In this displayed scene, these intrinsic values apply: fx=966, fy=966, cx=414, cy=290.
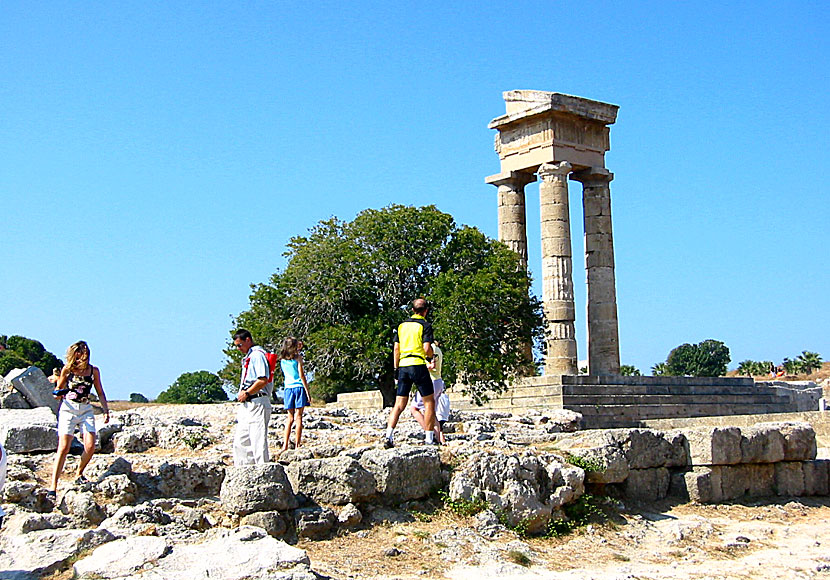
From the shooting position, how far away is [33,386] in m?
17.5

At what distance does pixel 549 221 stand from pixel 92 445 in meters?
24.8

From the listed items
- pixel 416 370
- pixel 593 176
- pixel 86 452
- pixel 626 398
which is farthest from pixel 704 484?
pixel 593 176

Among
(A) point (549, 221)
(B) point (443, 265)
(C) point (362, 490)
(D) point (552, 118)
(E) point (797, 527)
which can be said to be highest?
(D) point (552, 118)

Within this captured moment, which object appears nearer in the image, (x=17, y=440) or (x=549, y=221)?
(x=17, y=440)

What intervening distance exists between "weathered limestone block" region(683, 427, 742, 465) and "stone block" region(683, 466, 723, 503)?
126 millimetres

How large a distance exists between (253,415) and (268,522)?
159 cm

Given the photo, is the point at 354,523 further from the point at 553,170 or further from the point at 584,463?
the point at 553,170

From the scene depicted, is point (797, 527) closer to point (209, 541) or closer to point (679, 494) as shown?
point (679, 494)

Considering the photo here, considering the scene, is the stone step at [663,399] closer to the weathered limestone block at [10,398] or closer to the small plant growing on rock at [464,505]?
the weathered limestone block at [10,398]

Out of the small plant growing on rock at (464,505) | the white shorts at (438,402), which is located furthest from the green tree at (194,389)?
the small plant growing on rock at (464,505)

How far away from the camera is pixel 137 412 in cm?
1531

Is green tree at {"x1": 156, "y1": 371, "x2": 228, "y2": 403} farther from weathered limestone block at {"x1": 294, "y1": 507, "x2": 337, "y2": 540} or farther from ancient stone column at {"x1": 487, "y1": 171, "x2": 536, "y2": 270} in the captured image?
weathered limestone block at {"x1": 294, "y1": 507, "x2": 337, "y2": 540}

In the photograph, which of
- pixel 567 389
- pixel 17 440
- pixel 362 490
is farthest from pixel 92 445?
pixel 567 389

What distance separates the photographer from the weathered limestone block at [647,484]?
12.6 metres
